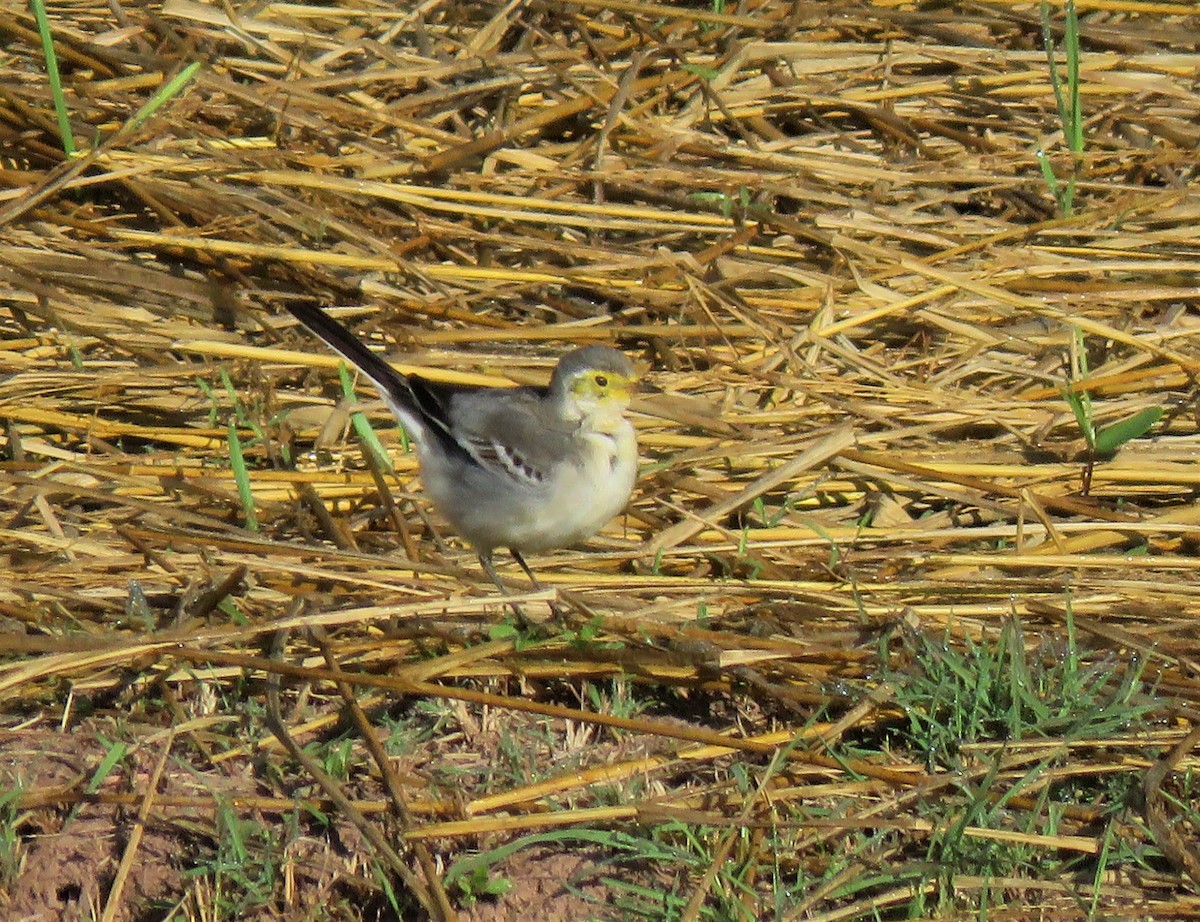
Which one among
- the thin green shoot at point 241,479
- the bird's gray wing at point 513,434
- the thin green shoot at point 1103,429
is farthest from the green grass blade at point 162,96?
the thin green shoot at point 1103,429

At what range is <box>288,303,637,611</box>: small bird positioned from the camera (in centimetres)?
501

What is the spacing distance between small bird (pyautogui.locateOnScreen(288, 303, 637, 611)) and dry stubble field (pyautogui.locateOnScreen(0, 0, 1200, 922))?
0.23m

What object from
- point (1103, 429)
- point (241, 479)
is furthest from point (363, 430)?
point (1103, 429)

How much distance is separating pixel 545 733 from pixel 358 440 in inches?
70.5

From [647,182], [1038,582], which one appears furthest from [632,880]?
[647,182]

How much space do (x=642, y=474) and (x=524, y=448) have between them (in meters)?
0.71

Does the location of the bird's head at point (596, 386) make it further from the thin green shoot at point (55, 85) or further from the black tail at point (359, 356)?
the thin green shoot at point (55, 85)

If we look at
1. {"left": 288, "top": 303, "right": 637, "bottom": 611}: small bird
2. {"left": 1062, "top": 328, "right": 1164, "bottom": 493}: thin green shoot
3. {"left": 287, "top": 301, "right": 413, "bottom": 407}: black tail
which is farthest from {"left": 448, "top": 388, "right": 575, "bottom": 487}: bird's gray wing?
{"left": 1062, "top": 328, "right": 1164, "bottom": 493}: thin green shoot

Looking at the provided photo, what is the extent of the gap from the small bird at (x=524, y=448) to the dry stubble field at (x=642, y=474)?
9.0 inches

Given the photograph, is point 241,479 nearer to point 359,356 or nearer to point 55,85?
point 359,356

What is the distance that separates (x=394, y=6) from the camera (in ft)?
24.7

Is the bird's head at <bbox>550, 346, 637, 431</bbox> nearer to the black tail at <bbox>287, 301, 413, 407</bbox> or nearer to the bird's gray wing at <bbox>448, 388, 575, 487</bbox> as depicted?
the bird's gray wing at <bbox>448, 388, 575, 487</bbox>

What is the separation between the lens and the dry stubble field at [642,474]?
4125mm

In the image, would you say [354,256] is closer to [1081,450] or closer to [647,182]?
[647,182]
